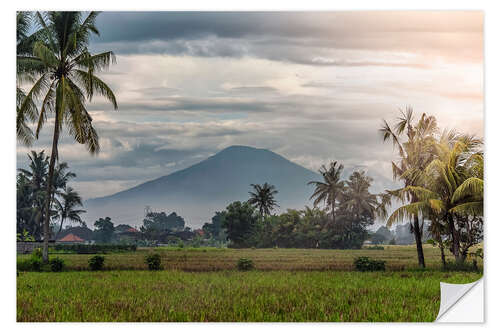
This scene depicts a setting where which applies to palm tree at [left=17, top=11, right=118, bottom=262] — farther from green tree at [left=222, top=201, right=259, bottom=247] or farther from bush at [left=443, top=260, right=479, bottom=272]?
bush at [left=443, top=260, right=479, bottom=272]

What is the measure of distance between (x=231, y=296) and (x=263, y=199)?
1.37 metres

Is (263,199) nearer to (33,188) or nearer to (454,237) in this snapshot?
(454,237)

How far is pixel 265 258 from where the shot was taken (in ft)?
27.1

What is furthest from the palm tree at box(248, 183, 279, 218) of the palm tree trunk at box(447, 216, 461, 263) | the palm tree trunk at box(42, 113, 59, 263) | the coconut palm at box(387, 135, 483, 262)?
the palm tree trunk at box(42, 113, 59, 263)

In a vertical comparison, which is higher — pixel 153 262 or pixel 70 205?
pixel 70 205

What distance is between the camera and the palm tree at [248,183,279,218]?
8.10m

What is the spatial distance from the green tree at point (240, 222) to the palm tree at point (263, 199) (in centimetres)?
10

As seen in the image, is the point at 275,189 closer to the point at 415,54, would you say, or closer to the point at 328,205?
the point at 328,205

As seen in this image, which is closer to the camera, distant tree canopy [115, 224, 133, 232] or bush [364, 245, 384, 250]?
distant tree canopy [115, 224, 133, 232]

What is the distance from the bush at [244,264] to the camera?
8.23 meters

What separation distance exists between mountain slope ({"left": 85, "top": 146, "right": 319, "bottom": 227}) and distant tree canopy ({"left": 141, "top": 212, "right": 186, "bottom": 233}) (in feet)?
0.27

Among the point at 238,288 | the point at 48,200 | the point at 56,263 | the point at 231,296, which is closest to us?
the point at 231,296

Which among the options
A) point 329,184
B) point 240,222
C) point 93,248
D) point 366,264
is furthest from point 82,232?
point 366,264
